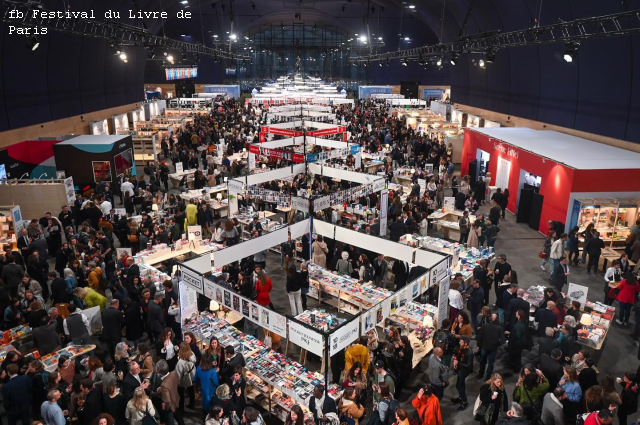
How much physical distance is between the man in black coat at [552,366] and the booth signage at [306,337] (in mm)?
3285

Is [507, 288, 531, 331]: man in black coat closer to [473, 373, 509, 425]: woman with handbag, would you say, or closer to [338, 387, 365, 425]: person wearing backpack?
[473, 373, 509, 425]: woman with handbag

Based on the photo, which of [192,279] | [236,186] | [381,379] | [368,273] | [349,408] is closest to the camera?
[349,408]

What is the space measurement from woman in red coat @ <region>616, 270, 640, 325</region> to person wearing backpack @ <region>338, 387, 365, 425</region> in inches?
240

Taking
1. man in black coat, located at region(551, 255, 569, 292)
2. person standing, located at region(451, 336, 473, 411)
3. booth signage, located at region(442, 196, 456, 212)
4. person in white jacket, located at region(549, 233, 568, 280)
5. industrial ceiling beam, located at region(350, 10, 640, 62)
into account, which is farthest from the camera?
booth signage, located at region(442, 196, 456, 212)

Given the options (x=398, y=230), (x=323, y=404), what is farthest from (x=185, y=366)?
(x=398, y=230)

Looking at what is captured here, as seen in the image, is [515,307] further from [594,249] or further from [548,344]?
[594,249]

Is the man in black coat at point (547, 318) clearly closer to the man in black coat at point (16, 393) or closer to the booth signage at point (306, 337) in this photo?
Result: the booth signage at point (306, 337)

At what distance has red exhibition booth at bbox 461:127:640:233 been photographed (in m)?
12.5

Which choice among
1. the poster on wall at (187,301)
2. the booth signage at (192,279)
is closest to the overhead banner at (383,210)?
the poster on wall at (187,301)

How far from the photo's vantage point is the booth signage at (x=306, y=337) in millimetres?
6129

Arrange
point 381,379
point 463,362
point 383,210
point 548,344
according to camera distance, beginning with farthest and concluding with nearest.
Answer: point 383,210
point 548,344
point 463,362
point 381,379

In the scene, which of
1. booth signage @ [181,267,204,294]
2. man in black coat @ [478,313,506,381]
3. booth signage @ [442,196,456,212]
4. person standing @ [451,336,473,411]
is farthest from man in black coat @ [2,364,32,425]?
booth signage @ [442,196,456,212]

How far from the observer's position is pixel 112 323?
299 inches

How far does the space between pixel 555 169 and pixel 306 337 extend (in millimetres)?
10478
